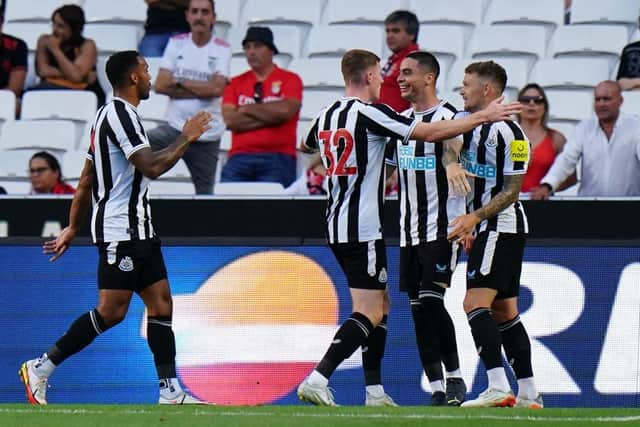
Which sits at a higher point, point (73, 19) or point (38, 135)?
point (73, 19)

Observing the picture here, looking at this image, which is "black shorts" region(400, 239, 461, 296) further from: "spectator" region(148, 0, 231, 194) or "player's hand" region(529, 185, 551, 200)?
"spectator" region(148, 0, 231, 194)

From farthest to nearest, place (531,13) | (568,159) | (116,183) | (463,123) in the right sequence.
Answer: (531,13) → (568,159) → (116,183) → (463,123)

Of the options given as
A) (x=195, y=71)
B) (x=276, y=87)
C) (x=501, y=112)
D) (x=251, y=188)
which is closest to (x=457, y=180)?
(x=501, y=112)

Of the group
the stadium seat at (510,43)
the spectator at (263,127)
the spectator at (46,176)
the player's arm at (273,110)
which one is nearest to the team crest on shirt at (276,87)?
the spectator at (263,127)

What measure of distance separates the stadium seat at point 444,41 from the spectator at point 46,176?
3839 mm

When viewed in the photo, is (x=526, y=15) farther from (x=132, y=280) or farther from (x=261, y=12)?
(x=132, y=280)

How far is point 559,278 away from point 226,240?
2.16 metres

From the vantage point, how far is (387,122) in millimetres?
7797

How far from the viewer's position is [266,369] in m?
9.41

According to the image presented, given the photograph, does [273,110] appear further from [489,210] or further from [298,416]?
[298,416]

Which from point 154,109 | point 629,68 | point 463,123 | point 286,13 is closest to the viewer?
point 463,123

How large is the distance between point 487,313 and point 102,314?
210 centimetres

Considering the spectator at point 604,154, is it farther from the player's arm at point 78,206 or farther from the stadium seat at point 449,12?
the stadium seat at point 449,12

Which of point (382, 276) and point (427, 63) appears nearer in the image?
point (382, 276)
